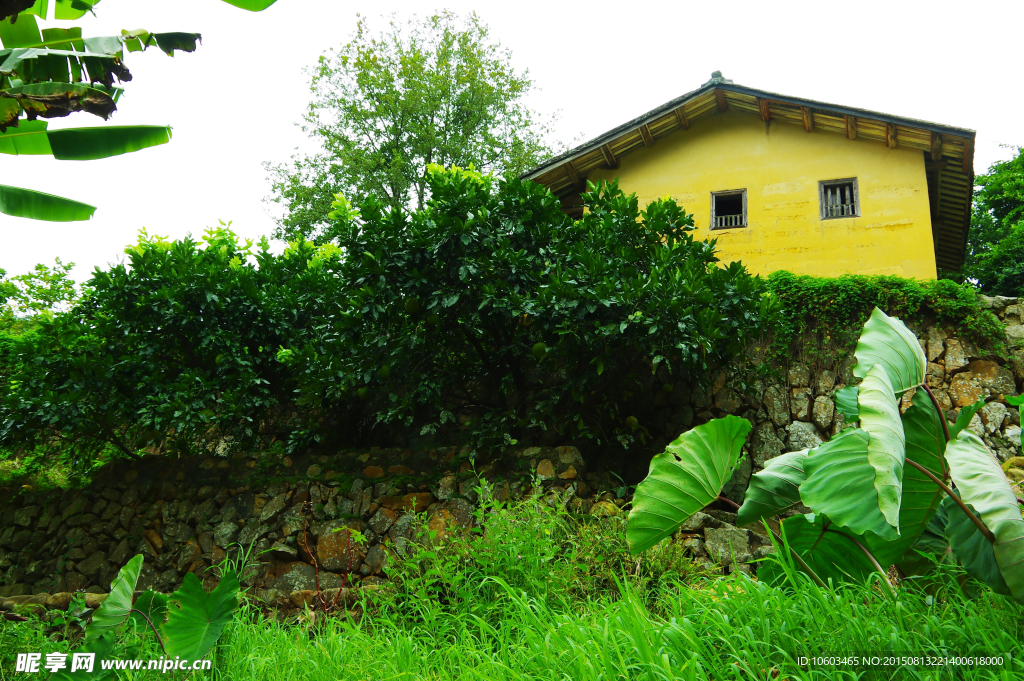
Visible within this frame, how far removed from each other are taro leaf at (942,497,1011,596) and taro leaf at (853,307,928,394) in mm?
534

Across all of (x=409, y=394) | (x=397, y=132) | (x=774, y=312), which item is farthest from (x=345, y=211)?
(x=397, y=132)

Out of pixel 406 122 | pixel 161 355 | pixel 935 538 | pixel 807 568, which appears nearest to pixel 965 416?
pixel 935 538

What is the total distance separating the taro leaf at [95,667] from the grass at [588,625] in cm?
20

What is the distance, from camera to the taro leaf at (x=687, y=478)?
3.00 m

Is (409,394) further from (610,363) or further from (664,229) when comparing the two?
(664,229)

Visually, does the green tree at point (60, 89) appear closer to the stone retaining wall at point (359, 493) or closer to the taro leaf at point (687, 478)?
the stone retaining wall at point (359, 493)

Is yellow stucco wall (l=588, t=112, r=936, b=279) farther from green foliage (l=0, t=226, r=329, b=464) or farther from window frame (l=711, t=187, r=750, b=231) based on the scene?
green foliage (l=0, t=226, r=329, b=464)

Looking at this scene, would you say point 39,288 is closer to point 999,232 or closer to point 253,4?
point 253,4

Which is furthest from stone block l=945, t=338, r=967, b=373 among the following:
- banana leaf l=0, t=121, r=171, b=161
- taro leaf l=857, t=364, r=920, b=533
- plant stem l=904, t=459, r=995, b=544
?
banana leaf l=0, t=121, r=171, b=161

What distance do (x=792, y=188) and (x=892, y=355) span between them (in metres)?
8.30

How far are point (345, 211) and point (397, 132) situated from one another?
41.8ft

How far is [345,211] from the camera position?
6676mm

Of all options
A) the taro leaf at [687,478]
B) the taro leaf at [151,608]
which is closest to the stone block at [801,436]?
the taro leaf at [687,478]

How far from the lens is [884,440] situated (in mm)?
2174
